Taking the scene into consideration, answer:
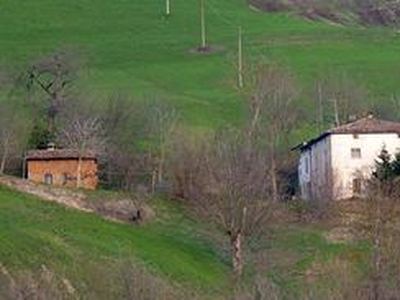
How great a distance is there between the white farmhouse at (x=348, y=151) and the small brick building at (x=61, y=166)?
41.7 ft

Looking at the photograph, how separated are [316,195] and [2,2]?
61288 mm

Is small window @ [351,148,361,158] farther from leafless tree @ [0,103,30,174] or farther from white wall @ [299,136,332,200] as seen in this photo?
leafless tree @ [0,103,30,174]

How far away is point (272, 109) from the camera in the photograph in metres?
85.2

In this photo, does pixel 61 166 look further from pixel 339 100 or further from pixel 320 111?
pixel 339 100

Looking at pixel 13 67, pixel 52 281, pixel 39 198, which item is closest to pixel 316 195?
pixel 39 198

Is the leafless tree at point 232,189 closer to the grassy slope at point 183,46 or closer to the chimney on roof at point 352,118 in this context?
the chimney on roof at point 352,118

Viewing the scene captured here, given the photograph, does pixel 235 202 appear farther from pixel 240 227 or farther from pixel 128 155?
pixel 128 155

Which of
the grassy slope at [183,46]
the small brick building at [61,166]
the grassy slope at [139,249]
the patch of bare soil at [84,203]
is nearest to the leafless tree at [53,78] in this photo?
the grassy slope at [183,46]

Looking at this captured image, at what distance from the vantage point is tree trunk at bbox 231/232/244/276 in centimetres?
5506

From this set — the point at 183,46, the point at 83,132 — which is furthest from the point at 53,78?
the point at 183,46

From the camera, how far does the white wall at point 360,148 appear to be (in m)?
75.3

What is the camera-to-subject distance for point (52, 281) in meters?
43.1

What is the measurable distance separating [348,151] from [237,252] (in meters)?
22.6

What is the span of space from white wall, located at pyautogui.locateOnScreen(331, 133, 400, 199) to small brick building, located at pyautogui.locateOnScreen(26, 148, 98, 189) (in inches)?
567
